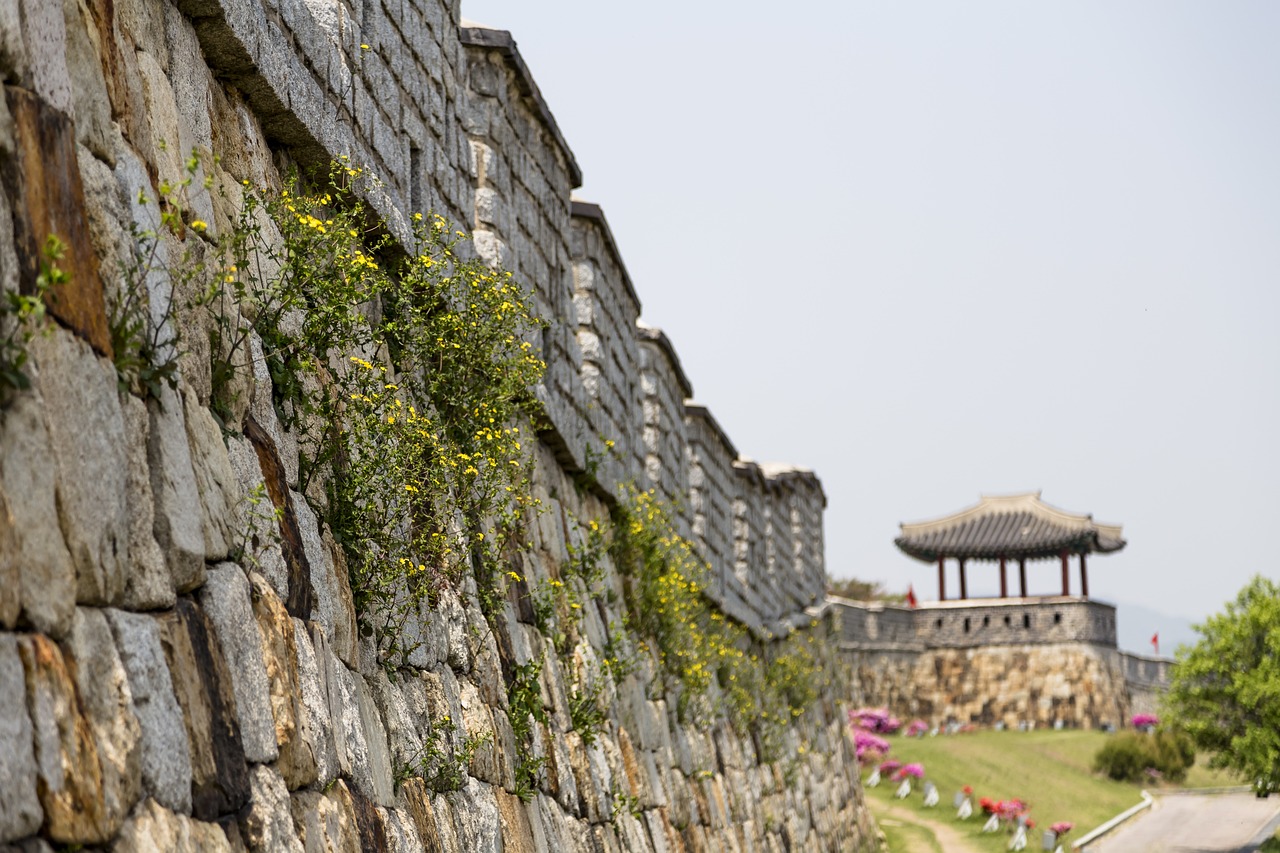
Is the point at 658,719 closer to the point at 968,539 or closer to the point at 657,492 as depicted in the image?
the point at 657,492

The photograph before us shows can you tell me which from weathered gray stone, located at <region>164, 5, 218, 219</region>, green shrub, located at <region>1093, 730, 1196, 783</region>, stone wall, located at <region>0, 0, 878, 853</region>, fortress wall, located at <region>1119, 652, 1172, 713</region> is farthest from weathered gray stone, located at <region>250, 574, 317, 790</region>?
fortress wall, located at <region>1119, 652, 1172, 713</region>

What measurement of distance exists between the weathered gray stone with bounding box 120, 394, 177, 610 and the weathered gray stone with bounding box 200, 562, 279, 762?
262 millimetres

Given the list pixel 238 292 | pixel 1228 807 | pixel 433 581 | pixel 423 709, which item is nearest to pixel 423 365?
pixel 433 581

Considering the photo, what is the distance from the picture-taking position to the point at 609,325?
34.0 feet

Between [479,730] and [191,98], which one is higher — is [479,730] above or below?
below

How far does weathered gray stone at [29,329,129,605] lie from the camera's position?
9.45ft

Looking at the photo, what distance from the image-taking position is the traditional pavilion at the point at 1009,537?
147ft

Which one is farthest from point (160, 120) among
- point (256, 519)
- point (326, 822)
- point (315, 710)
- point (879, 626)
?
point (879, 626)

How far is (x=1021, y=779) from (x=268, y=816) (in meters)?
27.6

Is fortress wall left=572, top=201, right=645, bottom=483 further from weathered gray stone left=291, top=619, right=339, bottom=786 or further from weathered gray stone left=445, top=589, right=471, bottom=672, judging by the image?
weathered gray stone left=291, top=619, right=339, bottom=786

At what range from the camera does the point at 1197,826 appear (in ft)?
84.3

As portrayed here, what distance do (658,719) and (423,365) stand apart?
4675 millimetres

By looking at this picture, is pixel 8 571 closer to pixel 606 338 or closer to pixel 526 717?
pixel 526 717

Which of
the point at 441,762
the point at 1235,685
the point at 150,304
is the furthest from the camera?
the point at 1235,685
